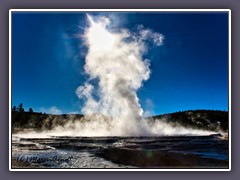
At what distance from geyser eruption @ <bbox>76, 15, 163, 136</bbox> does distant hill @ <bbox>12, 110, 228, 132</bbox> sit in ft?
0.57

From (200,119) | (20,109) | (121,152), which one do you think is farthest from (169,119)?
(20,109)

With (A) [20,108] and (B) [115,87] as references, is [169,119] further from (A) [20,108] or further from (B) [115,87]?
(A) [20,108]

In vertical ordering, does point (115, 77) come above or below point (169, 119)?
above

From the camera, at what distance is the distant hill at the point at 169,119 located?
385cm

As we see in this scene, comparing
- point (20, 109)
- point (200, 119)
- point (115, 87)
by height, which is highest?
point (115, 87)

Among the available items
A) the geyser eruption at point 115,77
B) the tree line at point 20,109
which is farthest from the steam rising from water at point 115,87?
the tree line at point 20,109

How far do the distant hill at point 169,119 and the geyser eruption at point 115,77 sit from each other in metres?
0.17

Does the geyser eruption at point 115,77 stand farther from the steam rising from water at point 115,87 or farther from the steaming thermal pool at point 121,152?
the steaming thermal pool at point 121,152

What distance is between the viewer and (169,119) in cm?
390

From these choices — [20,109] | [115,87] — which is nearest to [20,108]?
[20,109]

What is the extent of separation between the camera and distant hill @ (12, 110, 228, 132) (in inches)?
152

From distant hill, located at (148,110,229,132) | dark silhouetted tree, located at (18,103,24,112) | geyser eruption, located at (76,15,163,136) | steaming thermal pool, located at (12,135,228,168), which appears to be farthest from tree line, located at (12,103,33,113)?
distant hill, located at (148,110,229,132)

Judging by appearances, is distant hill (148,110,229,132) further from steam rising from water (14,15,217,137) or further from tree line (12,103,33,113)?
tree line (12,103,33,113)

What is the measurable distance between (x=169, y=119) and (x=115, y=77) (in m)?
0.65
